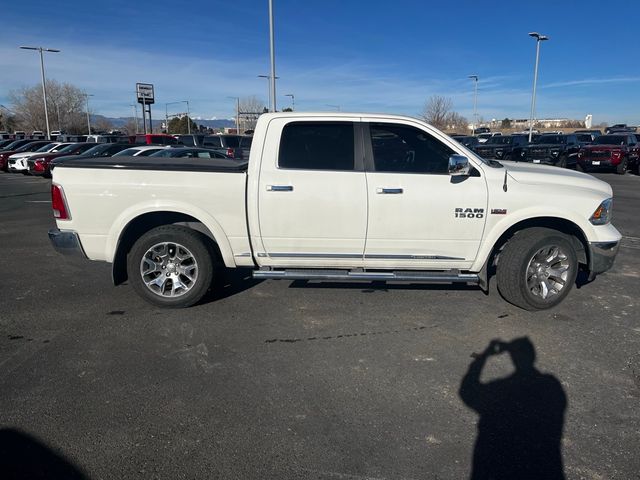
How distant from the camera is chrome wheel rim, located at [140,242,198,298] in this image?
5.01 m

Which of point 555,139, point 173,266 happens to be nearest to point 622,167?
point 555,139

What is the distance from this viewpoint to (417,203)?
15.7ft

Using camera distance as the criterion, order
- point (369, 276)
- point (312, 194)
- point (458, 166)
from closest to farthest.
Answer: point (458, 166) → point (312, 194) → point (369, 276)

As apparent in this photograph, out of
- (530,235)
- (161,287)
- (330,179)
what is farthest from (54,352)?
(530,235)

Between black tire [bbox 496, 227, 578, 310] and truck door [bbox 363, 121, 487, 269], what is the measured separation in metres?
0.38

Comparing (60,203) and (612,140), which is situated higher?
(612,140)

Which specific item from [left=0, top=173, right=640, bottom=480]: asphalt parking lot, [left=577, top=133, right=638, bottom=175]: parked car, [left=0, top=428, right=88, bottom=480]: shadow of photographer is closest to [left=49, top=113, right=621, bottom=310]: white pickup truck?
[left=0, top=173, right=640, bottom=480]: asphalt parking lot

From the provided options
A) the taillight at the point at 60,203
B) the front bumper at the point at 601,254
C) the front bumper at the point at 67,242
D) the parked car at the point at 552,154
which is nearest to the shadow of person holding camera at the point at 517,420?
the front bumper at the point at 601,254

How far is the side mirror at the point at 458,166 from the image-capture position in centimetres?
457

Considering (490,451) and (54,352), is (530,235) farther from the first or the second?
(54,352)

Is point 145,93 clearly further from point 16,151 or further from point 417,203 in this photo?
point 417,203

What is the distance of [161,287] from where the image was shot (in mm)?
5047

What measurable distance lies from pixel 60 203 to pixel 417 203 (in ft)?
11.7

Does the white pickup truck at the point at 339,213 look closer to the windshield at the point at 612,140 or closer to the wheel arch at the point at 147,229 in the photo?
the wheel arch at the point at 147,229
